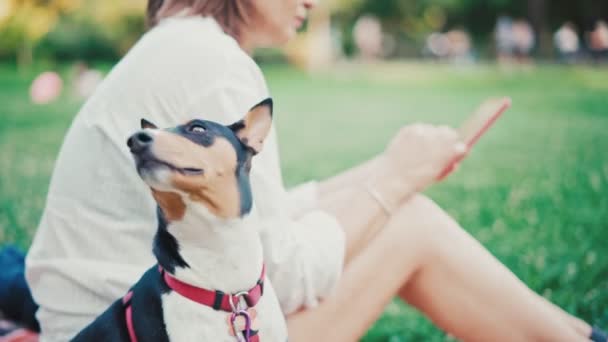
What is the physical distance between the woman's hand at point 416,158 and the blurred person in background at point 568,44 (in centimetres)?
2349

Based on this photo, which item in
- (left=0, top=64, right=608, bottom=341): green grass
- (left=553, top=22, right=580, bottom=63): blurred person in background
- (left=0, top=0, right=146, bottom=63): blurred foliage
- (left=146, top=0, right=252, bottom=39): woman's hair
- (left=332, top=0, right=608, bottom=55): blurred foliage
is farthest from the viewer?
(left=332, top=0, right=608, bottom=55): blurred foliage

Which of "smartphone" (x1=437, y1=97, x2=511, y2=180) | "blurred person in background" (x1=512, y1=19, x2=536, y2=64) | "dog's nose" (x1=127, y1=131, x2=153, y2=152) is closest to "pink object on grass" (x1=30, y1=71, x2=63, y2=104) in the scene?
"smartphone" (x1=437, y1=97, x2=511, y2=180)

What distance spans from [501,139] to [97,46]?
2075cm

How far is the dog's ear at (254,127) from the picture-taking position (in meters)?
1.52

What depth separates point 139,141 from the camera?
1.29 meters

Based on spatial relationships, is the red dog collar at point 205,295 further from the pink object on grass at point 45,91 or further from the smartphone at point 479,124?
the pink object on grass at point 45,91

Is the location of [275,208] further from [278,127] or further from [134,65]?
[278,127]

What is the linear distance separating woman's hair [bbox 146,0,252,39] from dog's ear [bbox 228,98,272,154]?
0.65m

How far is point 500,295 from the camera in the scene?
2035 mm

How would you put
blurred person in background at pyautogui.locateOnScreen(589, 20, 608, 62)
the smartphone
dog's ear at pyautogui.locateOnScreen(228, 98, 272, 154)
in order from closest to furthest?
dog's ear at pyautogui.locateOnScreen(228, 98, 272, 154)
the smartphone
blurred person in background at pyautogui.locateOnScreen(589, 20, 608, 62)

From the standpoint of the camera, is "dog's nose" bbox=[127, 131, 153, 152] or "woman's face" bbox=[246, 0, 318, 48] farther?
"woman's face" bbox=[246, 0, 318, 48]

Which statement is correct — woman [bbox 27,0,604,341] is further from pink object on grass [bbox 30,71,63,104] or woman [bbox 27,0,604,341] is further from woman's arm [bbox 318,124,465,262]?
pink object on grass [bbox 30,71,63,104]

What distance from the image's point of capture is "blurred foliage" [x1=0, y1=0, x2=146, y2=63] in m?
23.1

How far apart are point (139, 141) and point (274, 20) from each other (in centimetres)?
103
